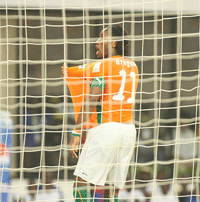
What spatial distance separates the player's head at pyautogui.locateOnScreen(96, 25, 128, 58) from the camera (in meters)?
2.06

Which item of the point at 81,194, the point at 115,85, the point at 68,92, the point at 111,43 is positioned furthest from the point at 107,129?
the point at 68,92

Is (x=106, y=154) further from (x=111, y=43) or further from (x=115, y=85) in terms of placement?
(x=111, y=43)

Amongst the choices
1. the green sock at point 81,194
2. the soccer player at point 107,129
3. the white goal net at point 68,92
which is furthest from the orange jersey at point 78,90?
the white goal net at point 68,92

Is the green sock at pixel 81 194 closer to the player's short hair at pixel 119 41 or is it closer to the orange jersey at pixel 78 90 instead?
the orange jersey at pixel 78 90

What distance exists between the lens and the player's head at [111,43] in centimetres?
206

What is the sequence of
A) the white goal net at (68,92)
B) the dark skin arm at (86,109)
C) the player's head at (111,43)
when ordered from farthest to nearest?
the white goal net at (68,92)
the player's head at (111,43)
the dark skin arm at (86,109)

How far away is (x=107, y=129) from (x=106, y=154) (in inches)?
5.4

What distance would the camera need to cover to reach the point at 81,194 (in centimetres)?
198

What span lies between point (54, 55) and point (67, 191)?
4.53 feet

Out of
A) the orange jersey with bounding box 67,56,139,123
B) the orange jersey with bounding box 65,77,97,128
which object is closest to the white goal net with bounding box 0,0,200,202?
the orange jersey with bounding box 65,77,97,128

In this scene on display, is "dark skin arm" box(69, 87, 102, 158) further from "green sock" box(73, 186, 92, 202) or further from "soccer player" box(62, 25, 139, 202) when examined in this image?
"green sock" box(73, 186, 92, 202)

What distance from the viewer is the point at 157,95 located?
3770 mm

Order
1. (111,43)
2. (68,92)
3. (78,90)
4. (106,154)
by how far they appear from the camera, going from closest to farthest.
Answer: (106,154), (111,43), (78,90), (68,92)

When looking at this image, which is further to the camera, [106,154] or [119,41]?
[119,41]
